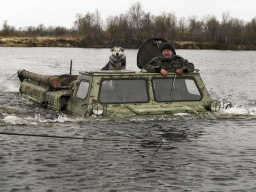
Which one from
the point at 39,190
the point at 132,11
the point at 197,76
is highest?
the point at 132,11

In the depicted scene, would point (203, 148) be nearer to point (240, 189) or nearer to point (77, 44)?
point (240, 189)

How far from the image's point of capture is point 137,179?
25.5ft

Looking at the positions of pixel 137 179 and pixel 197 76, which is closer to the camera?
pixel 137 179

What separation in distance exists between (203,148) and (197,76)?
2.58m

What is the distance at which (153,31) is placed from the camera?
10069 centimetres

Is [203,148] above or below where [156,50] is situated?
below

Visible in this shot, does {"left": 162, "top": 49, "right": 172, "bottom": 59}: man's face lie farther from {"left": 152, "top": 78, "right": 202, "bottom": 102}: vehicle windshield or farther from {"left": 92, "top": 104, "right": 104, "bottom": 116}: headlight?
{"left": 92, "top": 104, "right": 104, "bottom": 116}: headlight

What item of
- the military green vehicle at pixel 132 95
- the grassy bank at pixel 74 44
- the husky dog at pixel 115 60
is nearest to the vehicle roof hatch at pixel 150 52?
the husky dog at pixel 115 60

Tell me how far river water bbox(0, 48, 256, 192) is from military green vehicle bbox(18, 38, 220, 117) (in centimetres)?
22

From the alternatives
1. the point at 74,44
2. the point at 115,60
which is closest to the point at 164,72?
the point at 115,60

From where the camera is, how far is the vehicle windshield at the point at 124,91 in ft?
36.8

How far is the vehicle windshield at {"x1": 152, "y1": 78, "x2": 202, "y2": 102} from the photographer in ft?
38.1

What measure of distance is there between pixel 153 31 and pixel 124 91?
296 ft

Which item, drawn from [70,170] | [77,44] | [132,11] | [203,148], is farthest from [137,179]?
[132,11]
